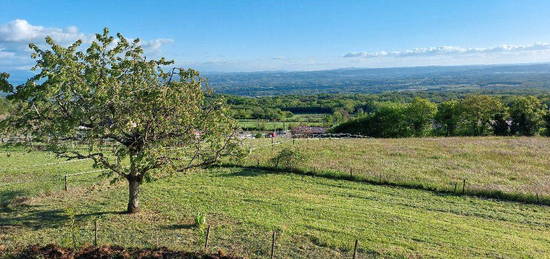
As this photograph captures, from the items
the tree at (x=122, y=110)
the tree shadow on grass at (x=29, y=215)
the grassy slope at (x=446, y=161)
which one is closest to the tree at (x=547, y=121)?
the grassy slope at (x=446, y=161)

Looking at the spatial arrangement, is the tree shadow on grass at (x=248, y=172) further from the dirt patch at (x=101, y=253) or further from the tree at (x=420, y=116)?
the tree at (x=420, y=116)

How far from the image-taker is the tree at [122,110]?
16.8 metres

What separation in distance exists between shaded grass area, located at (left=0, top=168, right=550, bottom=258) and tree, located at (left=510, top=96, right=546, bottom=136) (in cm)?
5853

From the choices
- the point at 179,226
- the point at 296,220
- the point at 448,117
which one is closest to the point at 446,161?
the point at 296,220

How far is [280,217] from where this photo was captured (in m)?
20.4

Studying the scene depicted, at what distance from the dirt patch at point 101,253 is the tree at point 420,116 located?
76.1m

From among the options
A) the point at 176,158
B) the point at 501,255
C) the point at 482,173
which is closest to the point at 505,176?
the point at 482,173

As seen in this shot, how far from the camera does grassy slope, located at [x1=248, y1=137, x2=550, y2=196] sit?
3041cm

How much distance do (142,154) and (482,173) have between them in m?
27.8

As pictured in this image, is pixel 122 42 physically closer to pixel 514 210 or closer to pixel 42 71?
pixel 42 71

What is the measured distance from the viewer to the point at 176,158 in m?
19.6

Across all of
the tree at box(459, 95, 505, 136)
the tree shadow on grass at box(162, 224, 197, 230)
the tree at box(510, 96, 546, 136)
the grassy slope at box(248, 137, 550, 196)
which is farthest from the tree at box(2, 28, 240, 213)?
the tree at box(510, 96, 546, 136)

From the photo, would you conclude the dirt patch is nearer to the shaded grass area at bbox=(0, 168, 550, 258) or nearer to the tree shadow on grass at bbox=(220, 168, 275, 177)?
the shaded grass area at bbox=(0, 168, 550, 258)

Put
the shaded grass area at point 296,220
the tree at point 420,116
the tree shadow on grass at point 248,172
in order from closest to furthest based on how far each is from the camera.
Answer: the shaded grass area at point 296,220 < the tree shadow on grass at point 248,172 < the tree at point 420,116
